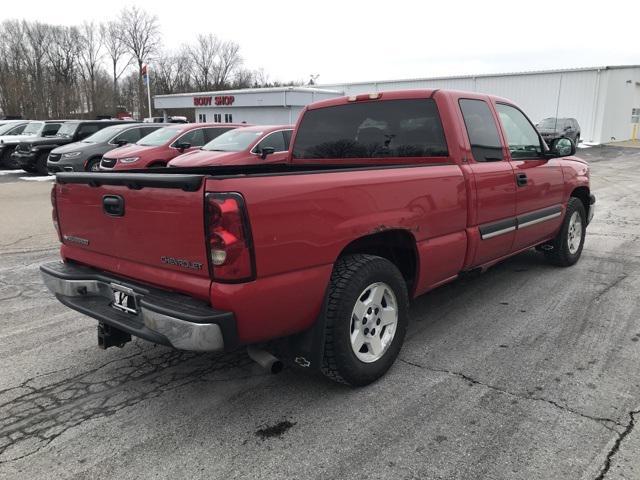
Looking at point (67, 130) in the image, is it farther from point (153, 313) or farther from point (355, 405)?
point (355, 405)

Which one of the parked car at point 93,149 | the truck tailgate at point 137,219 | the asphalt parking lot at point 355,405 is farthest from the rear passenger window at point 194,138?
the truck tailgate at point 137,219

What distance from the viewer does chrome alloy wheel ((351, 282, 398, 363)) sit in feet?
10.5

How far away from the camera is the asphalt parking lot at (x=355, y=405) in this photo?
102 inches

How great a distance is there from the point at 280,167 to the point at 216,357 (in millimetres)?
1799

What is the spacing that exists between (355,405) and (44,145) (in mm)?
16616

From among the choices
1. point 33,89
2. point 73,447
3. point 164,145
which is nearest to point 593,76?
point 164,145

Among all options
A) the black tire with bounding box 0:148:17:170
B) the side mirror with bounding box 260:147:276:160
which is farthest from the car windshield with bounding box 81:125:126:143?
the black tire with bounding box 0:148:17:170

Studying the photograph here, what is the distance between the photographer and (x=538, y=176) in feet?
16.5

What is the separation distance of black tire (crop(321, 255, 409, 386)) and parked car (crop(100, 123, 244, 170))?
9156 mm

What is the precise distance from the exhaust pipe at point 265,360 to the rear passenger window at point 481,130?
2.33 metres

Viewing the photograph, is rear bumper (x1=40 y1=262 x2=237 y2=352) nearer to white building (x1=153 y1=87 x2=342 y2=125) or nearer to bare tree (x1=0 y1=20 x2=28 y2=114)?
white building (x1=153 y1=87 x2=342 y2=125)

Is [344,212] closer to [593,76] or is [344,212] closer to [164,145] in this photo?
[164,145]

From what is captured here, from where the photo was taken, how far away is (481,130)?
4371 mm

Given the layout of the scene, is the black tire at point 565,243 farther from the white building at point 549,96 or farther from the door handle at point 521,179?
the white building at point 549,96
